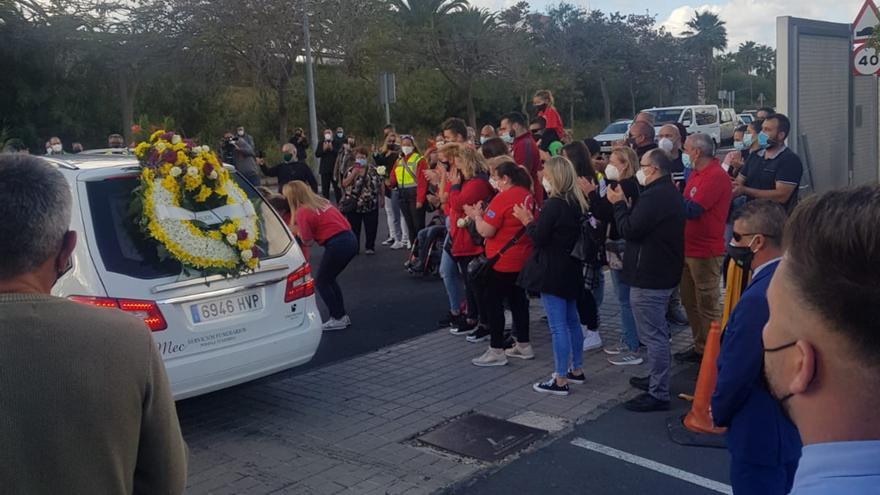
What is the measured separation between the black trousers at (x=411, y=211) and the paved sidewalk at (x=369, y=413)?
422cm

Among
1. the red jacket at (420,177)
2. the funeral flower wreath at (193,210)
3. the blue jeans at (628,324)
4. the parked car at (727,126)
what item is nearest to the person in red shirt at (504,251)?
the blue jeans at (628,324)

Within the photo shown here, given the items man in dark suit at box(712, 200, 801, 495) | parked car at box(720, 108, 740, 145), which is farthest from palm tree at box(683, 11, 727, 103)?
man in dark suit at box(712, 200, 801, 495)

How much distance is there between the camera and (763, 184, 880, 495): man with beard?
4.14ft

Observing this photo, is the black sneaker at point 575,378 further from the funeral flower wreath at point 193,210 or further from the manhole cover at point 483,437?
the funeral flower wreath at point 193,210

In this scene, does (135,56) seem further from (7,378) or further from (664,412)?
(7,378)

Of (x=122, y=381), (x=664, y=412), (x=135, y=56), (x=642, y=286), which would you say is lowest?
(x=664, y=412)

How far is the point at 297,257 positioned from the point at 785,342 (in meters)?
4.92

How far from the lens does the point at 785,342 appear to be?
1403 millimetres

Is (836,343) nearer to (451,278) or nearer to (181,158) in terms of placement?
(181,158)

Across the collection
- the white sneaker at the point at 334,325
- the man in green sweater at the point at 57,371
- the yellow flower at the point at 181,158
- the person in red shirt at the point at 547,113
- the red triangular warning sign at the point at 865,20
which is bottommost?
the white sneaker at the point at 334,325

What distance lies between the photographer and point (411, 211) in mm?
12109

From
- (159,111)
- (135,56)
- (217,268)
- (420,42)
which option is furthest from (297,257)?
(420,42)

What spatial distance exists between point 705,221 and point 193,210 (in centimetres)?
389

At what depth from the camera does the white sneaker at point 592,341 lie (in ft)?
24.1
